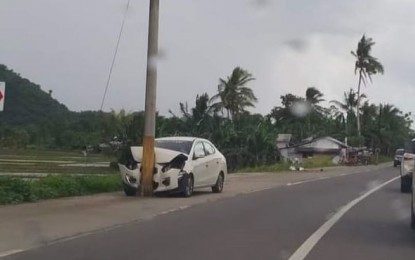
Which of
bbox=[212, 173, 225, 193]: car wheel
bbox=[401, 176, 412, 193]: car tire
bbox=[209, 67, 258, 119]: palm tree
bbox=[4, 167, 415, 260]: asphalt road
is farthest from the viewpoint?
bbox=[209, 67, 258, 119]: palm tree

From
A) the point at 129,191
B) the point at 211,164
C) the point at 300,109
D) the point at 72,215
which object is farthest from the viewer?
the point at 300,109

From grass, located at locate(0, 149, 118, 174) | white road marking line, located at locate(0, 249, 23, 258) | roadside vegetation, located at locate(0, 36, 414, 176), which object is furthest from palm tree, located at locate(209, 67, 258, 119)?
white road marking line, located at locate(0, 249, 23, 258)

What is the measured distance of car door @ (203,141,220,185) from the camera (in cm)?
2098

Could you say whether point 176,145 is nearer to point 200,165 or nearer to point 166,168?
point 200,165

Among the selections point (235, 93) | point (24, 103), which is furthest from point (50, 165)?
point (24, 103)

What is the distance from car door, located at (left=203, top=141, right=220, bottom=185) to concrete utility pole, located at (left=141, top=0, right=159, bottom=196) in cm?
228

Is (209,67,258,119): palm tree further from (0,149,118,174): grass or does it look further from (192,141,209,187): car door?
(192,141,209,187): car door

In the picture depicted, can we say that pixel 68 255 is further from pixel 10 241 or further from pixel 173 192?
pixel 173 192

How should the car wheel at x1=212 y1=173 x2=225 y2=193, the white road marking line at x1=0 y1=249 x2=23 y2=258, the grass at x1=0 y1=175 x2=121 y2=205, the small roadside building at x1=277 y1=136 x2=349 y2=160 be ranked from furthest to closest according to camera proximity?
1. the small roadside building at x1=277 y1=136 x2=349 y2=160
2. the car wheel at x1=212 y1=173 x2=225 y2=193
3. the grass at x1=0 y1=175 x2=121 y2=205
4. the white road marking line at x1=0 y1=249 x2=23 y2=258

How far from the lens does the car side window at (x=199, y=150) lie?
20141mm

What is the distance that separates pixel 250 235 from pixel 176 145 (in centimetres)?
825

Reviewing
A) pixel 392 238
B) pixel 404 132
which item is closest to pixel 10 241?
pixel 392 238

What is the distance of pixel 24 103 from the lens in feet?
302

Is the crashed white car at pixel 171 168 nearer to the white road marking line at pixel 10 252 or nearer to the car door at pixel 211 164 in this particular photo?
the car door at pixel 211 164
